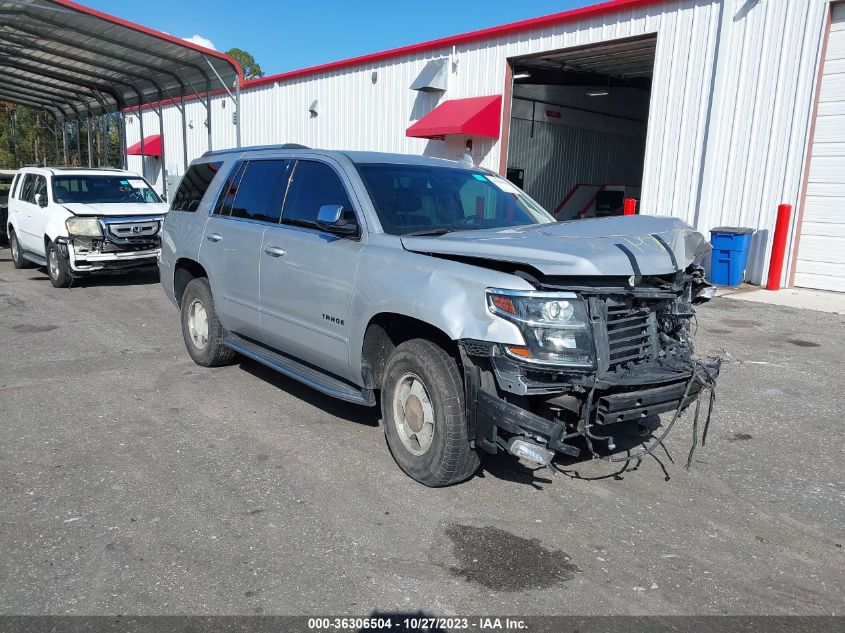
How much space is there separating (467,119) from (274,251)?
11834mm

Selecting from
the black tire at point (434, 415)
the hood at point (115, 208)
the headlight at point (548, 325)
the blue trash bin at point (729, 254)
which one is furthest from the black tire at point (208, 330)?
the blue trash bin at point (729, 254)

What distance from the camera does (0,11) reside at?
14000 mm

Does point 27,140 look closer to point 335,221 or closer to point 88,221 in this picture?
point 88,221

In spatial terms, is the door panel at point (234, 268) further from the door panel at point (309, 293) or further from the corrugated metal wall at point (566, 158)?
the corrugated metal wall at point (566, 158)

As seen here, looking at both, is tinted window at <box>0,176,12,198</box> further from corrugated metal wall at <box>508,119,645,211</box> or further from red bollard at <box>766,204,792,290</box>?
red bollard at <box>766,204,792,290</box>

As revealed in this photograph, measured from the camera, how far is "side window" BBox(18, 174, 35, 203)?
12476 millimetres

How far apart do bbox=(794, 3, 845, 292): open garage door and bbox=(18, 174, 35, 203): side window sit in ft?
45.1

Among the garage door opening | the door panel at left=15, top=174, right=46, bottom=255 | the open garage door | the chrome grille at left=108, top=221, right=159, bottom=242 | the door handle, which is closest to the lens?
the door handle

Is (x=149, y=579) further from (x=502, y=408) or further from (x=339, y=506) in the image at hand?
(x=502, y=408)

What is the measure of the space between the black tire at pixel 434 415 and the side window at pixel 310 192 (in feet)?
4.25

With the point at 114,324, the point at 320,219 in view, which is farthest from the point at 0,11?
the point at 320,219

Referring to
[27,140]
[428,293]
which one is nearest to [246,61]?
[27,140]

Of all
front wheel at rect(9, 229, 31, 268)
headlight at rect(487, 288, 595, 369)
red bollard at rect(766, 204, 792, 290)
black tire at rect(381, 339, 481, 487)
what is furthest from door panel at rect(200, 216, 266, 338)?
red bollard at rect(766, 204, 792, 290)

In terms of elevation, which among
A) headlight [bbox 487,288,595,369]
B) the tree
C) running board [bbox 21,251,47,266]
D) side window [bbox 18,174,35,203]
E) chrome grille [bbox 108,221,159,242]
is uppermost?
the tree
